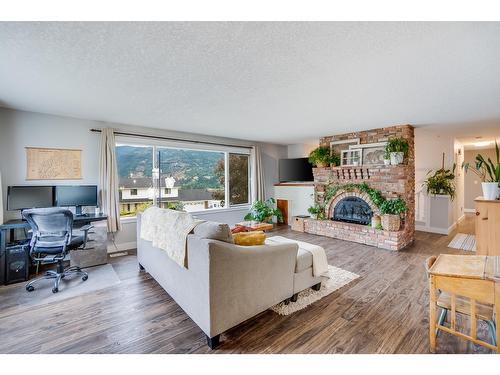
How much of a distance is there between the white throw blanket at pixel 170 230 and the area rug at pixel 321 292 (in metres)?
1.07

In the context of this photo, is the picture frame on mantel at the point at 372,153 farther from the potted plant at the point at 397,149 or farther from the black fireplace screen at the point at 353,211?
the black fireplace screen at the point at 353,211

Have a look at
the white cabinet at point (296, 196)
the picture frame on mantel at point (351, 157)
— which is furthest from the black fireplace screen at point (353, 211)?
the white cabinet at point (296, 196)

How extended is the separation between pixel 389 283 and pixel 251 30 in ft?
9.91

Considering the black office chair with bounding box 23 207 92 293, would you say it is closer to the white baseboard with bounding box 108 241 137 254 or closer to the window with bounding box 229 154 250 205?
the white baseboard with bounding box 108 241 137 254

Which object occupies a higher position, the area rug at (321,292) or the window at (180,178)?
the window at (180,178)

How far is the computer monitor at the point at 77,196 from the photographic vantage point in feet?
11.2

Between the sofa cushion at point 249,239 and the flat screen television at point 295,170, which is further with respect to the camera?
the flat screen television at point 295,170

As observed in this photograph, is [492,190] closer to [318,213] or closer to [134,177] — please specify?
[318,213]

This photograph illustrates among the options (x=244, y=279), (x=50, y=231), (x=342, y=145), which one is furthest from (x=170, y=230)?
(x=342, y=145)

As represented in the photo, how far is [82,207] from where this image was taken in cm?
373

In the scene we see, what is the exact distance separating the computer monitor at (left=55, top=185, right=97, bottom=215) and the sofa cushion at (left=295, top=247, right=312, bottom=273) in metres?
3.27

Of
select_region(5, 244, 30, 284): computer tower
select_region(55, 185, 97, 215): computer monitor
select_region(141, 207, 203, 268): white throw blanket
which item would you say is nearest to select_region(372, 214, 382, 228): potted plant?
select_region(141, 207, 203, 268): white throw blanket

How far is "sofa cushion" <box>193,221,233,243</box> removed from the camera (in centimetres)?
173
